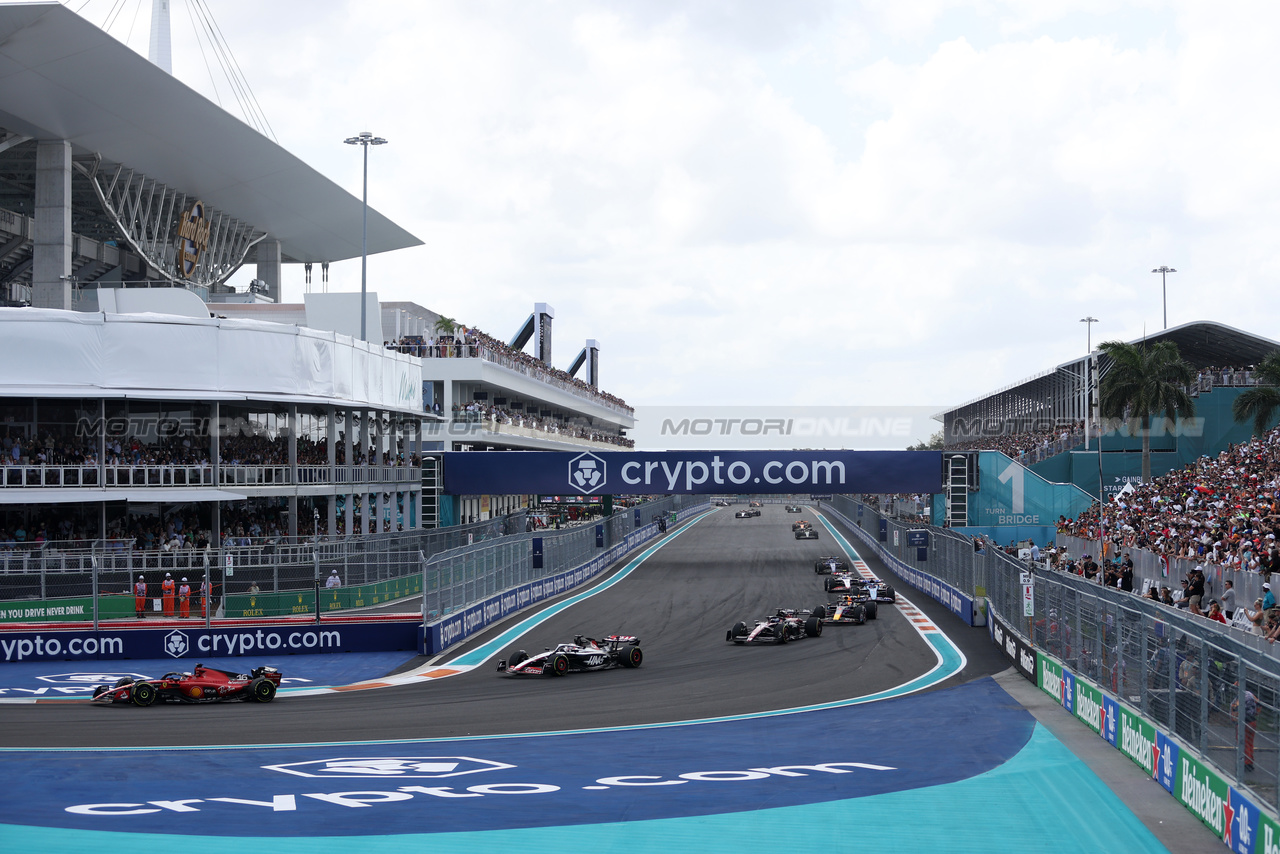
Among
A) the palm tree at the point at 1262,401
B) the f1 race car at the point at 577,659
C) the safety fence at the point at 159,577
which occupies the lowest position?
the f1 race car at the point at 577,659

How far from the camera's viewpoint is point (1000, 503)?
46.8 metres

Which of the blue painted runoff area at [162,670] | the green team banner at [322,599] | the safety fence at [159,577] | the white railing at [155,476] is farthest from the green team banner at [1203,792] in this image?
the white railing at [155,476]

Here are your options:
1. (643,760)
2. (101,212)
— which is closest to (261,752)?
(643,760)

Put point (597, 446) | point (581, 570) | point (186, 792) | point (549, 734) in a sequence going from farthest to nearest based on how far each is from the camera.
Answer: point (597, 446) → point (581, 570) → point (549, 734) → point (186, 792)

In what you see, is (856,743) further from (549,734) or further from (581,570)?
(581,570)

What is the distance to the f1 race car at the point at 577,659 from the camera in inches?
901

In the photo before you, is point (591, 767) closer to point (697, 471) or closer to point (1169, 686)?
point (1169, 686)

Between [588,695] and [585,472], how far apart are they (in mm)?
27292

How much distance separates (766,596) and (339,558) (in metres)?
14.9

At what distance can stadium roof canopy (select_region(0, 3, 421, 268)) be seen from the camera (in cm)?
3906

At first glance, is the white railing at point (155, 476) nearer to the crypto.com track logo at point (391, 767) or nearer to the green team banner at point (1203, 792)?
the crypto.com track logo at point (391, 767)

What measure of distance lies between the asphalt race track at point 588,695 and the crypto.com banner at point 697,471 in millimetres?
14145

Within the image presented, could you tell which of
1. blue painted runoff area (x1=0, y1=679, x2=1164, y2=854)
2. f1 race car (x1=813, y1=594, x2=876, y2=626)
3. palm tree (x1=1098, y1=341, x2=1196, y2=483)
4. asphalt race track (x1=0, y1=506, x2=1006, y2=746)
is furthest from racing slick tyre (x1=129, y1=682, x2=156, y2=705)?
palm tree (x1=1098, y1=341, x2=1196, y2=483)

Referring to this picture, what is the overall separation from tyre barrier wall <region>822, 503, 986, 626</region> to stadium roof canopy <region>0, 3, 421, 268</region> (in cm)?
3377
